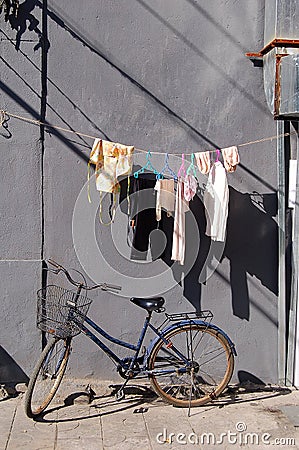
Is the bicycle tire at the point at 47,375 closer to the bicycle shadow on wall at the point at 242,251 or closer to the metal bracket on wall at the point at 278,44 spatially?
the bicycle shadow on wall at the point at 242,251

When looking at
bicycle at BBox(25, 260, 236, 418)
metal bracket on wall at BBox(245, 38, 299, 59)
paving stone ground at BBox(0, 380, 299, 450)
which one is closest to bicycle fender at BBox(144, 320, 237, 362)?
bicycle at BBox(25, 260, 236, 418)

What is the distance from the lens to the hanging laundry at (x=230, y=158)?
6.25 m

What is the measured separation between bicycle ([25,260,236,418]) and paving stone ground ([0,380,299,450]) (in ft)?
0.51

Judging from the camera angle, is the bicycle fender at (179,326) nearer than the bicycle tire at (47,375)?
No

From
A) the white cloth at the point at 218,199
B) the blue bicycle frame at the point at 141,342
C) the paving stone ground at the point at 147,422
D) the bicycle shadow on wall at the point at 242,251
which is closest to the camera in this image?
the paving stone ground at the point at 147,422

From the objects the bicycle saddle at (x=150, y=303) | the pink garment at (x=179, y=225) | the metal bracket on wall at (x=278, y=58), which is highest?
the metal bracket on wall at (x=278, y=58)

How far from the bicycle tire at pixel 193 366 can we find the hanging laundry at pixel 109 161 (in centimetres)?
157

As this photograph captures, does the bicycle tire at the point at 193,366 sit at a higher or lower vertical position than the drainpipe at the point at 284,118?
lower

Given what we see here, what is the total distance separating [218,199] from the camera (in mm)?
6293

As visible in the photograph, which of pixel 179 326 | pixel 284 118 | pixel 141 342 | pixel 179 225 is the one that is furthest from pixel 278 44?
pixel 141 342

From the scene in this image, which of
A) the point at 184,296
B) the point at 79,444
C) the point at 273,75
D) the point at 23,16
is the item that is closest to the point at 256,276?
the point at 184,296

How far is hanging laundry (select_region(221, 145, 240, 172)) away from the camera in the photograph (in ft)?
20.5

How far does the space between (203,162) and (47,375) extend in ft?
8.27

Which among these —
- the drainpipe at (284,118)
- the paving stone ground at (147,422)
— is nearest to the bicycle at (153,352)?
the paving stone ground at (147,422)
